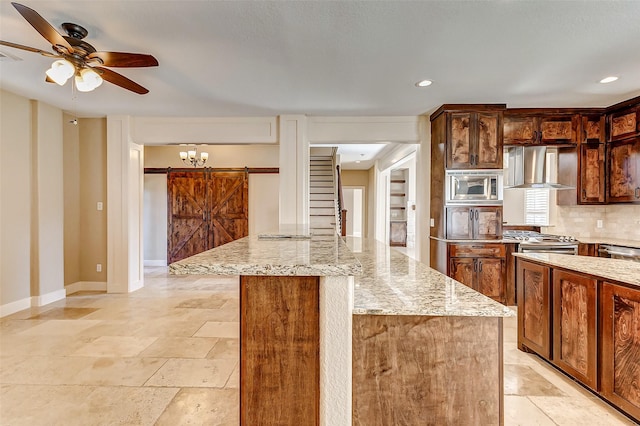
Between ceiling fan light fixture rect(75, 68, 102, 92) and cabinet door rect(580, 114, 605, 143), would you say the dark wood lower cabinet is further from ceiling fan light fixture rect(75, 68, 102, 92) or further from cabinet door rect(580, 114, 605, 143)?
ceiling fan light fixture rect(75, 68, 102, 92)

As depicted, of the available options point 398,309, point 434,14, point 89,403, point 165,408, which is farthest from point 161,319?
point 434,14

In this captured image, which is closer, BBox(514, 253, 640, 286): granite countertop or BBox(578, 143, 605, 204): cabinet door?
BBox(514, 253, 640, 286): granite countertop

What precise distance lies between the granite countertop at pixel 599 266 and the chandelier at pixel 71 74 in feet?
12.0

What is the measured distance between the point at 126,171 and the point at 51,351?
2.74m

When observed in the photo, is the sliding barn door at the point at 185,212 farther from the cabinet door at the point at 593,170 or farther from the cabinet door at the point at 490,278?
the cabinet door at the point at 593,170

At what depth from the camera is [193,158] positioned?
6402 mm

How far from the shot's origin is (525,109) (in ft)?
13.6

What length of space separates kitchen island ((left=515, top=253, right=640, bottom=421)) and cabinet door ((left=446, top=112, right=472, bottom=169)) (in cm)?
172

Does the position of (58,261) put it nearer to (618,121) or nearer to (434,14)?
(434,14)

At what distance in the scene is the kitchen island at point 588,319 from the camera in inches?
68.1

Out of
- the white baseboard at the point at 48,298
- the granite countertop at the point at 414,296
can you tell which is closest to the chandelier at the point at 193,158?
the white baseboard at the point at 48,298

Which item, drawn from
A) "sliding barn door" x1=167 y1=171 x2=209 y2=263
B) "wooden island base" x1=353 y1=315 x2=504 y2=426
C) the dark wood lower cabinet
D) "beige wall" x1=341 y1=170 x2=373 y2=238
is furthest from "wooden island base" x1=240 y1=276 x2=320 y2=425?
"beige wall" x1=341 y1=170 x2=373 y2=238

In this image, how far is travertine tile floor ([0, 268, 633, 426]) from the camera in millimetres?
1858

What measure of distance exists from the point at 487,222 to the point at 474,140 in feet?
3.50
